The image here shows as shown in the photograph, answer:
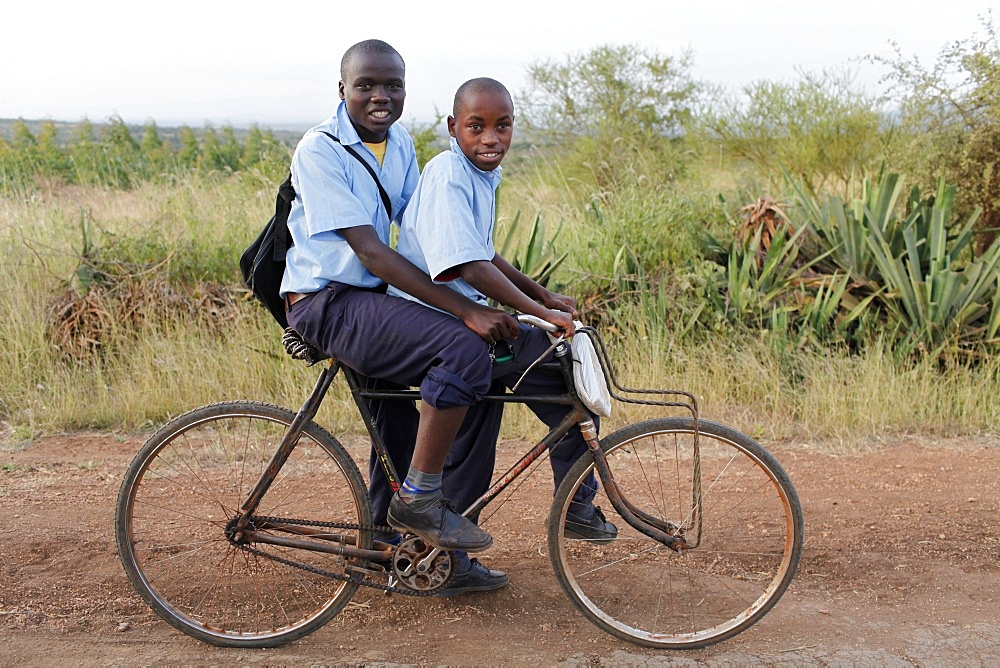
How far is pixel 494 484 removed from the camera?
325cm

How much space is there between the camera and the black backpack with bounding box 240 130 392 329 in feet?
10.4

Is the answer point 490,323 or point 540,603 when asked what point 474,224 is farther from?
point 540,603

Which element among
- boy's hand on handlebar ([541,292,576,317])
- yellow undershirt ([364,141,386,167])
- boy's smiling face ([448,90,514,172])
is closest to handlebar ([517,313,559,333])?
boy's hand on handlebar ([541,292,576,317])

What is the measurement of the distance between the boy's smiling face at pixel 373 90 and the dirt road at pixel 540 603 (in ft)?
5.86

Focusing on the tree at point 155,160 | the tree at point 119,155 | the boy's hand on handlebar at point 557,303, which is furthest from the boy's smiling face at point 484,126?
the tree at point 155,160

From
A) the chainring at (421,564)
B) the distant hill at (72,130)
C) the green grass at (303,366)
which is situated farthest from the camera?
the distant hill at (72,130)

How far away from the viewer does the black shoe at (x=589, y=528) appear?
3.38 meters

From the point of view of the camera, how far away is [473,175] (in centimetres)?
304

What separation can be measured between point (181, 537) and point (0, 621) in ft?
2.79

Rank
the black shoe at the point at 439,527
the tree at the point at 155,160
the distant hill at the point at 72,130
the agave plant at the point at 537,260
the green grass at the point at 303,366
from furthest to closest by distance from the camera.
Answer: the distant hill at the point at 72,130
the tree at the point at 155,160
the agave plant at the point at 537,260
the green grass at the point at 303,366
the black shoe at the point at 439,527

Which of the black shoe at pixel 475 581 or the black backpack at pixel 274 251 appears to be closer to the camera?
the black backpack at pixel 274 251

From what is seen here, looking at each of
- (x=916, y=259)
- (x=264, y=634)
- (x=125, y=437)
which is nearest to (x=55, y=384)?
(x=125, y=437)

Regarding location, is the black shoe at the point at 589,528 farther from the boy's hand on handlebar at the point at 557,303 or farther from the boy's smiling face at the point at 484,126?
the boy's smiling face at the point at 484,126

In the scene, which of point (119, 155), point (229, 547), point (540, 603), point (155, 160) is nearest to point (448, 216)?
point (229, 547)
